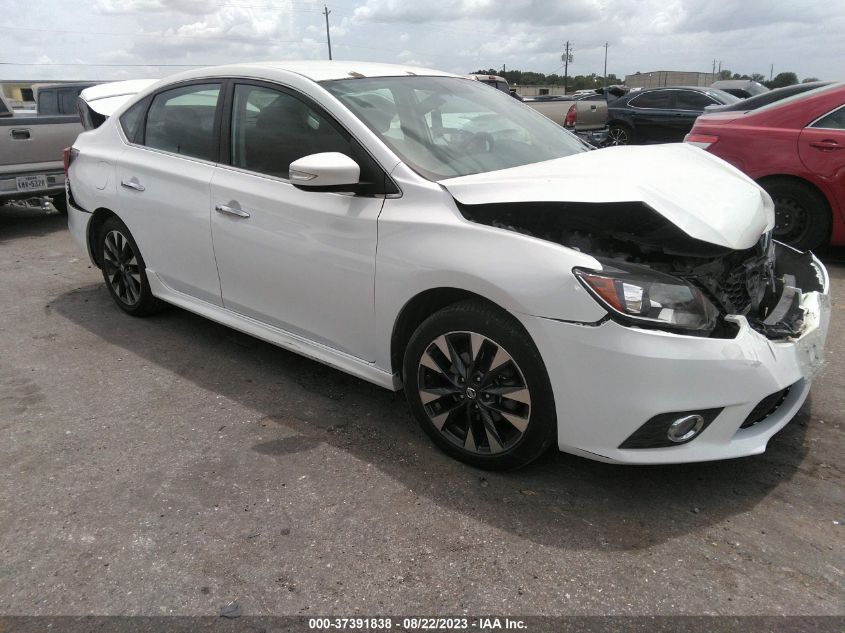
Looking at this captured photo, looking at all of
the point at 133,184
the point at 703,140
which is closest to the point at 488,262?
the point at 133,184

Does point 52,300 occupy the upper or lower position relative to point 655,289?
lower

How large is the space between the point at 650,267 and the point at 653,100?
518 inches

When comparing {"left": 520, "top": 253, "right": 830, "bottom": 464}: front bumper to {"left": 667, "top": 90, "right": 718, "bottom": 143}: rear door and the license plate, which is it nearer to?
the license plate

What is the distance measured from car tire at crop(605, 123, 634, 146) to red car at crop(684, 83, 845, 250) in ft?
28.9

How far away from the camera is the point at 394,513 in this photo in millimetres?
2611

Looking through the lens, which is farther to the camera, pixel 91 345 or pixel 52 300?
pixel 52 300

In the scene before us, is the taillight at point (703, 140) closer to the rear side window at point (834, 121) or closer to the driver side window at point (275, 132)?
the rear side window at point (834, 121)

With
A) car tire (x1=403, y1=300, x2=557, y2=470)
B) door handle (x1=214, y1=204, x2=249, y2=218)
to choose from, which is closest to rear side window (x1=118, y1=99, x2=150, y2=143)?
door handle (x1=214, y1=204, x2=249, y2=218)

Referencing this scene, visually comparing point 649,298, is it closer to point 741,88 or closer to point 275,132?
point 275,132

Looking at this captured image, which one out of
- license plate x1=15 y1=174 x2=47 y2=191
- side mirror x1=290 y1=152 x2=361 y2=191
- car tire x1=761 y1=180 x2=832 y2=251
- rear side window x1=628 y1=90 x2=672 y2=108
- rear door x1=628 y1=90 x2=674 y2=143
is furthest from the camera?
rear side window x1=628 y1=90 x2=672 y2=108

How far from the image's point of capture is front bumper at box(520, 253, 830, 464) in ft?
7.52

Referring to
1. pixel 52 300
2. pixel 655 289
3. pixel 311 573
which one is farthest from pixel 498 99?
pixel 52 300

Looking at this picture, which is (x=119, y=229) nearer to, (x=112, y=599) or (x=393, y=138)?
(x=393, y=138)

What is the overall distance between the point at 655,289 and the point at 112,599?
2145 millimetres
